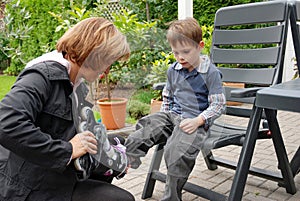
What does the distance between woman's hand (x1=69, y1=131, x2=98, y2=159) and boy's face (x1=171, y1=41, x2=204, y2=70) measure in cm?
53

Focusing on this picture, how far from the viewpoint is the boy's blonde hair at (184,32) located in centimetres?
153

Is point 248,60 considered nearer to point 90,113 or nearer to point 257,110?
point 257,110

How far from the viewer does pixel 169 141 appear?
163 cm

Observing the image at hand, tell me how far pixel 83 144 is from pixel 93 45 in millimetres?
371

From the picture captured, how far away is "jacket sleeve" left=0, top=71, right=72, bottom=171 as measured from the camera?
118cm

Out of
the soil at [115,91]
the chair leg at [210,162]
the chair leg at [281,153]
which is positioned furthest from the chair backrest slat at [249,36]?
the soil at [115,91]

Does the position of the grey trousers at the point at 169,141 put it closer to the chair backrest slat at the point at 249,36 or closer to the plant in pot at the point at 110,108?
the plant in pot at the point at 110,108

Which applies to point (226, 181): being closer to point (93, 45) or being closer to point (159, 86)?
point (159, 86)

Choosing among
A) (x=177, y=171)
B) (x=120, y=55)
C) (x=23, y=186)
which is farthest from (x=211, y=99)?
(x=23, y=186)

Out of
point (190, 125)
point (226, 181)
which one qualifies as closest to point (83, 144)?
point (190, 125)

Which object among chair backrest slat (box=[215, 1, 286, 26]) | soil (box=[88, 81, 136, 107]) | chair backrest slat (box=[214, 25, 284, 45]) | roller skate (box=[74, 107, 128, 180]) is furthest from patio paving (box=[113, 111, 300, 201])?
chair backrest slat (box=[215, 1, 286, 26])

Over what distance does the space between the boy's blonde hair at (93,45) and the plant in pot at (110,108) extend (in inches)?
3.2

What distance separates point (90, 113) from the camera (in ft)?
4.37

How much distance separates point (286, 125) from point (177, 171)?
2.89 metres
